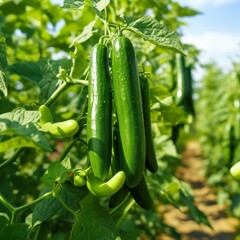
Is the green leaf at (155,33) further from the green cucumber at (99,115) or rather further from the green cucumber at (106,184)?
the green cucumber at (106,184)

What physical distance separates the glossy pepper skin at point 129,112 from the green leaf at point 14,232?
44cm

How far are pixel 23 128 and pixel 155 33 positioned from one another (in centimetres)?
69

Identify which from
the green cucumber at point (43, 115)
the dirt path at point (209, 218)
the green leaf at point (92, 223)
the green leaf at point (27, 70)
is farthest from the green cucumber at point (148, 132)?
the dirt path at point (209, 218)

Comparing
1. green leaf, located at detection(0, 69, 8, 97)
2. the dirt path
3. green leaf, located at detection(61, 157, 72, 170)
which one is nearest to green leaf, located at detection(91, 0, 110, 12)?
green leaf, located at detection(0, 69, 8, 97)

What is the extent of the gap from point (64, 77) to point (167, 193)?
1.04 meters

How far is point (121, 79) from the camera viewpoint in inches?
56.0

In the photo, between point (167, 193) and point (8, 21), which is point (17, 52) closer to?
point (8, 21)

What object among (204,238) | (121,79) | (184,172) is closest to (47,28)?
(121,79)

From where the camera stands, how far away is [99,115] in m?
1.38

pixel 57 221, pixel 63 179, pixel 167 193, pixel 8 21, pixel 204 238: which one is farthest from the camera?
pixel 204 238

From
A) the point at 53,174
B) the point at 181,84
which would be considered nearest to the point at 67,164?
the point at 53,174

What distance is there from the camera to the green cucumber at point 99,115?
4.39 feet

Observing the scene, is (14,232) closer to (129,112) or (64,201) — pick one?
(64,201)

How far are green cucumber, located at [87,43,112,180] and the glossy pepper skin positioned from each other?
0.12 feet
